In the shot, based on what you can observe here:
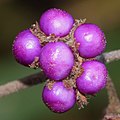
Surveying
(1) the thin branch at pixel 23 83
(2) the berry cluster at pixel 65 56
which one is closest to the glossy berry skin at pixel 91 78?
(2) the berry cluster at pixel 65 56

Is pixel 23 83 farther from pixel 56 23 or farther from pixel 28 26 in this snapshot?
pixel 28 26

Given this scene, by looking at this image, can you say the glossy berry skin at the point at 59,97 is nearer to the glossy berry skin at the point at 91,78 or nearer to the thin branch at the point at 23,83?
the glossy berry skin at the point at 91,78

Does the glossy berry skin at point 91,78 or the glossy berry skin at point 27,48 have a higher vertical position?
the glossy berry skin at point 27,48

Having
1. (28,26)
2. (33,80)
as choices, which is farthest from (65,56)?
(28,26)

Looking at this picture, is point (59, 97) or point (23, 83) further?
point (23, 83)

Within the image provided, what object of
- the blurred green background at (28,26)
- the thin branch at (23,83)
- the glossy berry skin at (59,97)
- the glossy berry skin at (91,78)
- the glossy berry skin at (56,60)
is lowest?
the blurred green background at (28,26)

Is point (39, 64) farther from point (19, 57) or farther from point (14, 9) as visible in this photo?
point (14, 9)

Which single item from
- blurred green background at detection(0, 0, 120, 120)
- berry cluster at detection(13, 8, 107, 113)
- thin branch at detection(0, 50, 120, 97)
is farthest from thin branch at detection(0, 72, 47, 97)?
blurred green background at detection(0, 0, 120, 120)
